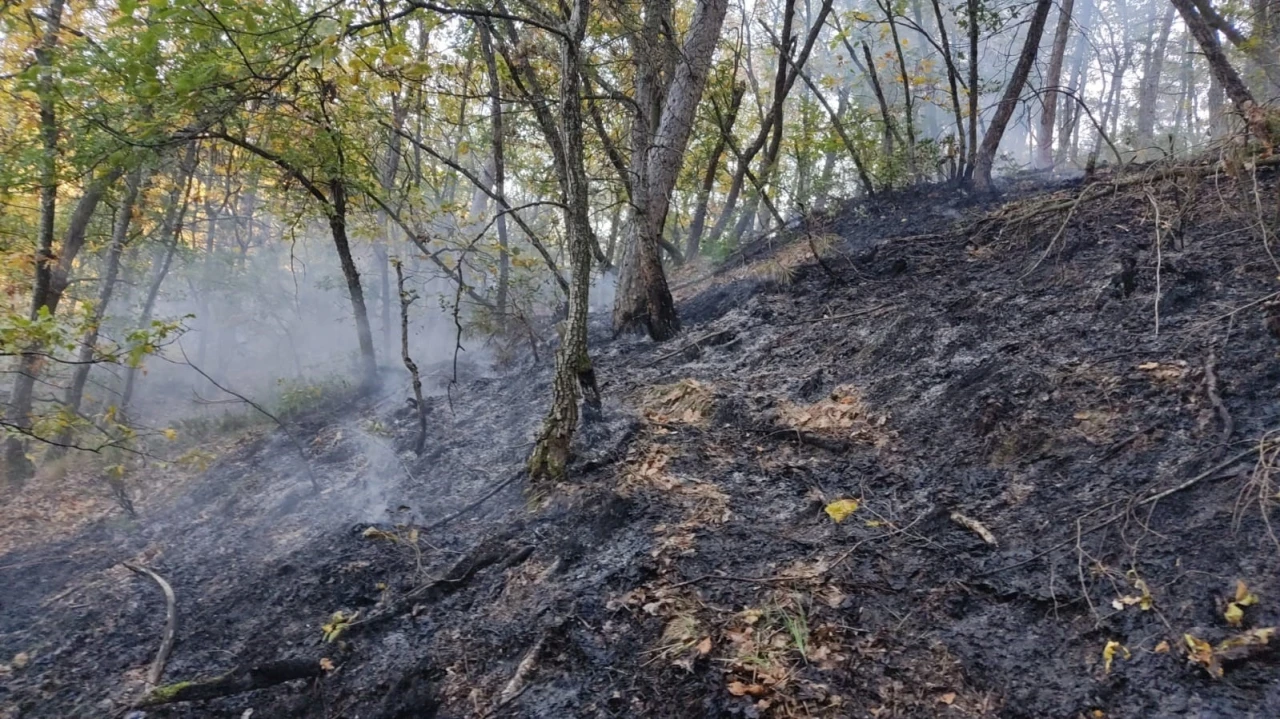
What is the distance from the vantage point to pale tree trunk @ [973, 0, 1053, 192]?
5.80 m

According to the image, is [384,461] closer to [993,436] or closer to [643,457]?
[643,457]

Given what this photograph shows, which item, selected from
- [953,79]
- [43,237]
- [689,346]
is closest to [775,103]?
[953,79]

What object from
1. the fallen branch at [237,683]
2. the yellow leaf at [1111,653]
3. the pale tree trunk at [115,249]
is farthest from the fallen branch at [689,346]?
the pale tree trunk at [115,249]

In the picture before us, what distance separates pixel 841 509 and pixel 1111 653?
1311 mm

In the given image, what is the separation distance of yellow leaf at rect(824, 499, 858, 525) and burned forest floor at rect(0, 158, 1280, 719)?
15 millimetres

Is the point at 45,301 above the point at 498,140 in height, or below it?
below

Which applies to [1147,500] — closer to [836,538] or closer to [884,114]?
[836,538]

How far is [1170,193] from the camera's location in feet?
15.4

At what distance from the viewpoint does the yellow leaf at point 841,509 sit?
3.27 meters

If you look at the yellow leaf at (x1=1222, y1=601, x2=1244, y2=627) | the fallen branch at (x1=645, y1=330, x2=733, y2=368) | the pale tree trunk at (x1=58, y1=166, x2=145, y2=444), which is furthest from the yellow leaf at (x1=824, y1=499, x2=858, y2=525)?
the pale tree trunk at (x1=58, y1=166, x2=145, y2=444)

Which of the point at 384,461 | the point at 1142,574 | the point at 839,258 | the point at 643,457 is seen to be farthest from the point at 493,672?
the point at 839,258

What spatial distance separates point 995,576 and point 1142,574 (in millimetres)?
479

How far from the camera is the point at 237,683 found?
3.06 metres

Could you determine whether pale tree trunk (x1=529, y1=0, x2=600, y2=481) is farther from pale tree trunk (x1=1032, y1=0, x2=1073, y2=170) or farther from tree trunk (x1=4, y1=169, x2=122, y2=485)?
pale tree trunk (x1=1032, y1=0, x2=1073, y2=170)
